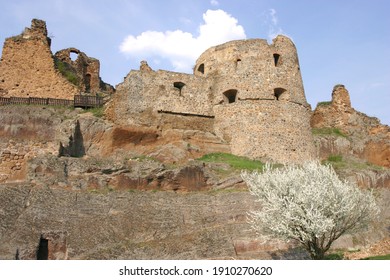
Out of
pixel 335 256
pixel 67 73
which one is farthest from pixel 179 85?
pixel 335 256

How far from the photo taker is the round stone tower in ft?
91.7

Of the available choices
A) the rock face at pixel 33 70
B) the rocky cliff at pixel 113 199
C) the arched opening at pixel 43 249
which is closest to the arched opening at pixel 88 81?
the rock face at pixel 33 70

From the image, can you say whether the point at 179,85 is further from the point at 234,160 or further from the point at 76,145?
the point at 76,145

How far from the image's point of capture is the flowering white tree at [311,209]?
1512 cm

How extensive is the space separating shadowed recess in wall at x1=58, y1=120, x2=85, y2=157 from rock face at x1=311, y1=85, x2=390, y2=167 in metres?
15.6

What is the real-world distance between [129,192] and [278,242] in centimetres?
731

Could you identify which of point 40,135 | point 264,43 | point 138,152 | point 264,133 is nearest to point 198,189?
point 138,152

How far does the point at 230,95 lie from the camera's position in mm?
30141

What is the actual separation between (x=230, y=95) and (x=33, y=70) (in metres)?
12.7

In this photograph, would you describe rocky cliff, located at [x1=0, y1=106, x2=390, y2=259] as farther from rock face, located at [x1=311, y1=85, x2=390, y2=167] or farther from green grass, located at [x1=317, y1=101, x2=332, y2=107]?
green grass, located at [x1=317, y1=101, x2=332, y2=107]

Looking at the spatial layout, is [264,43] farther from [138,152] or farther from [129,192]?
[129,192]

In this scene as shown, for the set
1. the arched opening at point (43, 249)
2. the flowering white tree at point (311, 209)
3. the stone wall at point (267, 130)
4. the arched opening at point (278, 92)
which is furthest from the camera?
the arched opening at point (278, 92)

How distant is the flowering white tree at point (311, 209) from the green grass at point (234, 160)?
309 inches

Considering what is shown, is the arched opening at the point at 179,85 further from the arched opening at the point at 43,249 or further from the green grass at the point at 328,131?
the arched opening at the point at 43,249
